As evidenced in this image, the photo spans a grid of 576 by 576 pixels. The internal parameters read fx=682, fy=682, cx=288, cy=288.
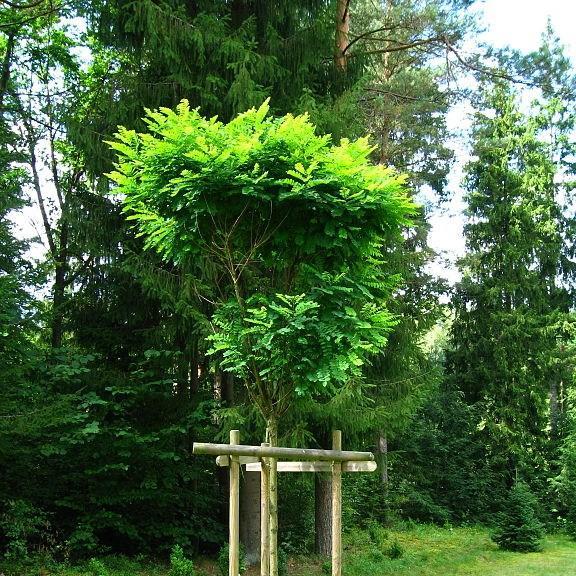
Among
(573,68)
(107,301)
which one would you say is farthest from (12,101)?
(573,68)

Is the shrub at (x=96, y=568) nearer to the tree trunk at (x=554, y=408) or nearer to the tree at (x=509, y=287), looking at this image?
the tree at (x=509, y=287)

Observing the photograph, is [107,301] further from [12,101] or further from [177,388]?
[12,101]

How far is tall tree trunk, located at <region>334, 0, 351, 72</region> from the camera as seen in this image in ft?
36.4

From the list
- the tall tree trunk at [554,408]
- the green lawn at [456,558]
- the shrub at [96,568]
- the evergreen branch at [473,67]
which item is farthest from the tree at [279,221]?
the tall tree trunk at [554,408]

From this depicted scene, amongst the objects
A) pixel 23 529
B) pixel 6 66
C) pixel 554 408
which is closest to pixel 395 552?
pixel 23 529

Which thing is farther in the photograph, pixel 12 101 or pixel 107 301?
pixel 12 101

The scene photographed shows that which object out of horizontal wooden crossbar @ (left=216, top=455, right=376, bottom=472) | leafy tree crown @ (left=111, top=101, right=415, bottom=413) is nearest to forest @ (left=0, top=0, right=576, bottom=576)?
leafy tree crown @ (left=111, top=101, right=415, bottom=413)

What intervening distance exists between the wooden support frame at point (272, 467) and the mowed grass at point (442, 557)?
4.82 m

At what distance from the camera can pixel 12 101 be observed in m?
14.6

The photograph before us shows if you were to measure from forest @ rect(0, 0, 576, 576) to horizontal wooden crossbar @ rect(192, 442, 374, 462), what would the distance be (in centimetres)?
51

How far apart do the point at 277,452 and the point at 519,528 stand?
Result: 10.9m

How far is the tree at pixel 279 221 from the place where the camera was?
16.8 ft

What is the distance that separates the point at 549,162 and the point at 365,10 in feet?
26.7

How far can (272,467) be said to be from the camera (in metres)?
5.54
